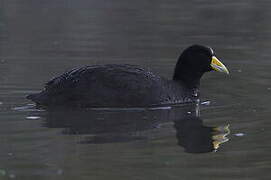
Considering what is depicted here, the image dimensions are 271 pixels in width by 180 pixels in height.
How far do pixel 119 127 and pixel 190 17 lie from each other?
11.2 metres

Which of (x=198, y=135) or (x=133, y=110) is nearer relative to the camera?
(x=198, y=135)

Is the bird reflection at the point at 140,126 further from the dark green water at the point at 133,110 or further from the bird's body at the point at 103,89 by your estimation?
the bird's body at the point at 103,89

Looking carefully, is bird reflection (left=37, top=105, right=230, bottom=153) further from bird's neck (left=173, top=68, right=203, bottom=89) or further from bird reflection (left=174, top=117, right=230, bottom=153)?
bird's neck (left=173, top=68, right=203, bottom=89)

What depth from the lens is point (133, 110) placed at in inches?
520

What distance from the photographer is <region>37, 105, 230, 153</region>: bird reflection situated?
11.1 m

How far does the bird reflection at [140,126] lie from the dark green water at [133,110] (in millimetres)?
15

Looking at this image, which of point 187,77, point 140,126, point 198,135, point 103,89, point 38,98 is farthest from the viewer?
point 187,77

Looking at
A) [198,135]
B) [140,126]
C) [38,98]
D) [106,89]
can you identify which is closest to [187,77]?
[106,89]

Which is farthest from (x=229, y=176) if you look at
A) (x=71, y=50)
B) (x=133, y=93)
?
(x=71, y=50)

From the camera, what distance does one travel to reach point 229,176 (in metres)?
9.36

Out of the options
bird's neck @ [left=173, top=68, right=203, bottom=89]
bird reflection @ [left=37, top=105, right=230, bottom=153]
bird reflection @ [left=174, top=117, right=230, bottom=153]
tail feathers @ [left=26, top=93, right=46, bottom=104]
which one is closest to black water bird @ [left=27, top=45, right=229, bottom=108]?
tail feathers @ [left=26, top=93, right=46, bottom=104]

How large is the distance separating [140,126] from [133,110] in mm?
1203

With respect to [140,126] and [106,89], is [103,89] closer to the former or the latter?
[106,89]

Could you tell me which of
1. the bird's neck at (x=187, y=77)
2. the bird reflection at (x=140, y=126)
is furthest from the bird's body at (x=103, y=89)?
the bird's neck at (x=187, y=77)
